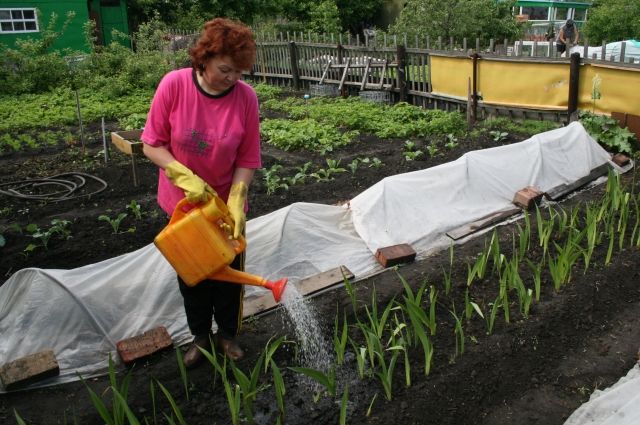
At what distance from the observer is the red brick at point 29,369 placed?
2.53 metres

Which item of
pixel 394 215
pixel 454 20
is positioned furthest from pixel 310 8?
pixel 394 215

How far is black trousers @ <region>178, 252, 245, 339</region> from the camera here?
2.64 metres

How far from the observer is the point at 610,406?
232cm

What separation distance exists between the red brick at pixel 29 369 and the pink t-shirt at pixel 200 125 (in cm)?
96

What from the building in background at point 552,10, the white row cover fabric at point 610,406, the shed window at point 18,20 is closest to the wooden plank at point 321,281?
the white row cover fabric at point 610,406

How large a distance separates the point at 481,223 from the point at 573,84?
3.50m

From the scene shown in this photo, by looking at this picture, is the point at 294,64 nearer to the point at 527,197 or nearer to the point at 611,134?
the point at 611,134

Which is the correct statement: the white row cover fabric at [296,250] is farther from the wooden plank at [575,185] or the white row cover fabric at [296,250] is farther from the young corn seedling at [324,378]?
the young corn seedling at [324,378]

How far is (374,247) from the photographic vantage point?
3.94m

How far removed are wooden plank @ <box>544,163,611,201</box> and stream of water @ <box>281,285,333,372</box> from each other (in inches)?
108

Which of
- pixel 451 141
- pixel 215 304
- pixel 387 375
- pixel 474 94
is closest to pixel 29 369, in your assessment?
pixel 215 304

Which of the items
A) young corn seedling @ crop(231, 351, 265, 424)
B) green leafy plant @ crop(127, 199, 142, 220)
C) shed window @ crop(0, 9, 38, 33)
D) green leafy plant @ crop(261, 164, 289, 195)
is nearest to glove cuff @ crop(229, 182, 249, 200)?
young corn seedling @ crop(231, 351, 265, 424)

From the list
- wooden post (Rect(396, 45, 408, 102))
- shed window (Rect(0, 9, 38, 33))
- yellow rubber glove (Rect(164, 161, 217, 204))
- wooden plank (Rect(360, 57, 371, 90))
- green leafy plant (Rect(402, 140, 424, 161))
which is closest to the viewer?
yellow rubber glove (Rect(164, 161, 217, 204))

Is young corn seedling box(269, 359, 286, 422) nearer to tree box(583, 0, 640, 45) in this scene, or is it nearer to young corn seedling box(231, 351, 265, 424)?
young corn seedling box(231, 351, 265, 424)
